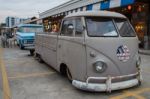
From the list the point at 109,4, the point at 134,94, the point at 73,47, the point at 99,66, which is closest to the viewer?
the point at 99,66

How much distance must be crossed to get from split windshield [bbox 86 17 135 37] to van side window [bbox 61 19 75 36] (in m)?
0.65

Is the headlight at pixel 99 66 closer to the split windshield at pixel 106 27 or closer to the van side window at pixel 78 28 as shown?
the split windshield at pixel 106 27

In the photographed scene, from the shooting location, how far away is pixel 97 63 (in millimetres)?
5707

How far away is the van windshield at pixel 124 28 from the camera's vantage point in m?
6.29

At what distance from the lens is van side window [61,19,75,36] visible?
661 cm

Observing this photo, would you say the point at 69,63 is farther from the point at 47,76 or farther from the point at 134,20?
the point at 134,20

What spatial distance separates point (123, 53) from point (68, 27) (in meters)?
1.86

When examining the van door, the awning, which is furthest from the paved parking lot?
the awning

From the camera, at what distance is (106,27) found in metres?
6.18

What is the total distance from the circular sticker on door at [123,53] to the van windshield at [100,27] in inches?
16.7

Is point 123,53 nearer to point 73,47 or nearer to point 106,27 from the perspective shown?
point 106,27

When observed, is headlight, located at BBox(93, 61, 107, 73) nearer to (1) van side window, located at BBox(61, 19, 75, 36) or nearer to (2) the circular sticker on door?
(2) the circular sticker on door

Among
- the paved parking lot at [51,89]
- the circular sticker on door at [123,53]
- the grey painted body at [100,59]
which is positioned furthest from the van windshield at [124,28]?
the paved parking lot at [51,89]

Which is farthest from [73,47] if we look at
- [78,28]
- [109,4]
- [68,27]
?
[109,4]
